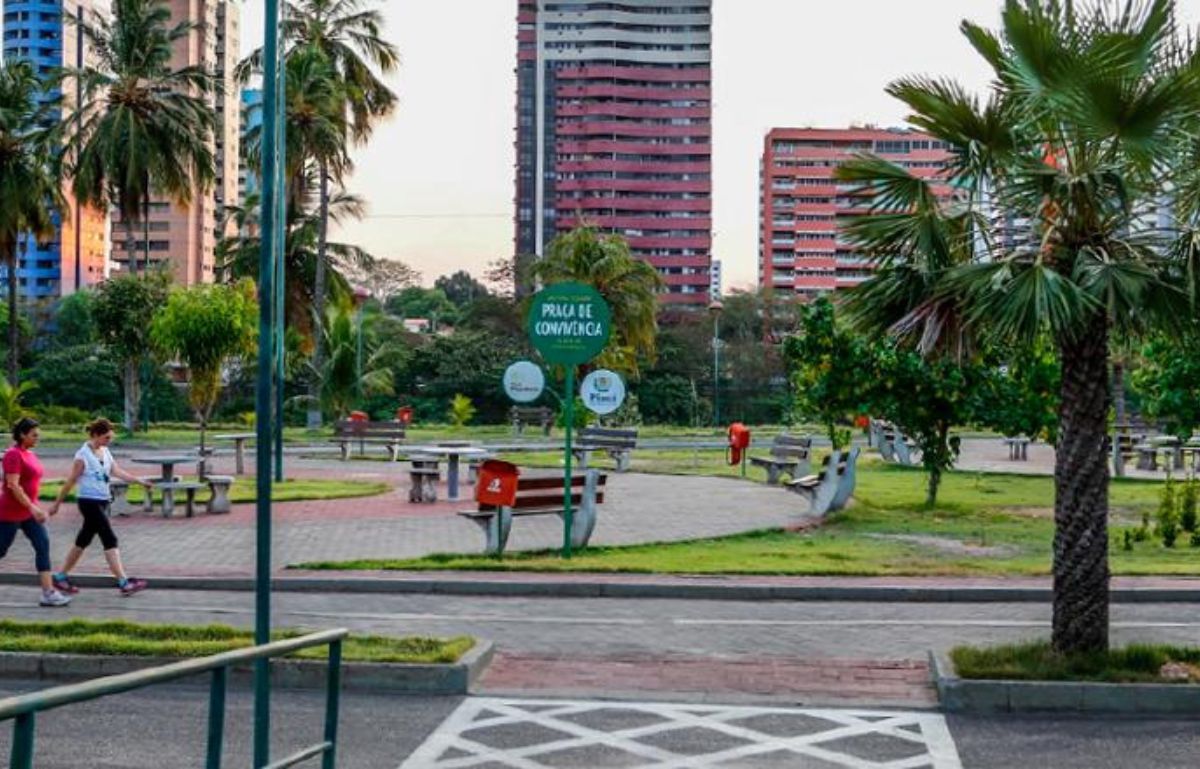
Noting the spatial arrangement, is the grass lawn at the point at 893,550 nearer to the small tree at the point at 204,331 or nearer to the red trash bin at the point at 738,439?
the red trash bin at the point at 738,439

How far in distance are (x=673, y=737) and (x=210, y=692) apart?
12.1ft

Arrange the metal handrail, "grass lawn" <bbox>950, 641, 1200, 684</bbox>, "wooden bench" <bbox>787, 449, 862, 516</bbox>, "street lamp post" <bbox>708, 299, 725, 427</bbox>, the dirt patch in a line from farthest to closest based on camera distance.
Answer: "street lamp post" <bbox>708, 299, 725, 427</bbox>
"wooden bench" <bbox>787, 449, 862, 516</bbox>
the dirt patch
"grass lawn" <bbox>950, 641, 1200, 684</bbox>
the metal handrail

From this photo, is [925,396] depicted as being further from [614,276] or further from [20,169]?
[20,169]

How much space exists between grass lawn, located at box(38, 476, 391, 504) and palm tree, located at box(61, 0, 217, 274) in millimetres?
22975

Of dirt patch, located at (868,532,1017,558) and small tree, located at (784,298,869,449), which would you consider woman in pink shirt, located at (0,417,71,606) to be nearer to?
dirt patch, located at (868,532,1017,558)

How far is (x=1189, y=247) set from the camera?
976cm

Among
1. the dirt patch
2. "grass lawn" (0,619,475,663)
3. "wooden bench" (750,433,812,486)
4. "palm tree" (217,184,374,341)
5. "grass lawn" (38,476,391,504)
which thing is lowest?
the dirt patch

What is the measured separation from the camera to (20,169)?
50.7 metres

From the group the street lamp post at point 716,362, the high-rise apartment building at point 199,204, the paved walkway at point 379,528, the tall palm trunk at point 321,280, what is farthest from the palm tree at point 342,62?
the high-rise apartment building at point 199,204

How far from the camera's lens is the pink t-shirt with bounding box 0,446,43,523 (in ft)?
42.7

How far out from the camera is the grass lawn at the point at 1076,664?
9109mm

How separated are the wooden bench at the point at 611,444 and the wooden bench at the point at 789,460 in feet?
12.7


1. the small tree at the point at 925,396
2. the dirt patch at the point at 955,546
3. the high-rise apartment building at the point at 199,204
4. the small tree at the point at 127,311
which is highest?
the high-rise apartment building at the point at 199,204

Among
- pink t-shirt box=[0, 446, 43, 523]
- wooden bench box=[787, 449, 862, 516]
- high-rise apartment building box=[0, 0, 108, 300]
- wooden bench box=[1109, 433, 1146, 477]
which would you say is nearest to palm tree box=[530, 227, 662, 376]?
wooden bench box=[1109, 433, 1146, 477]
